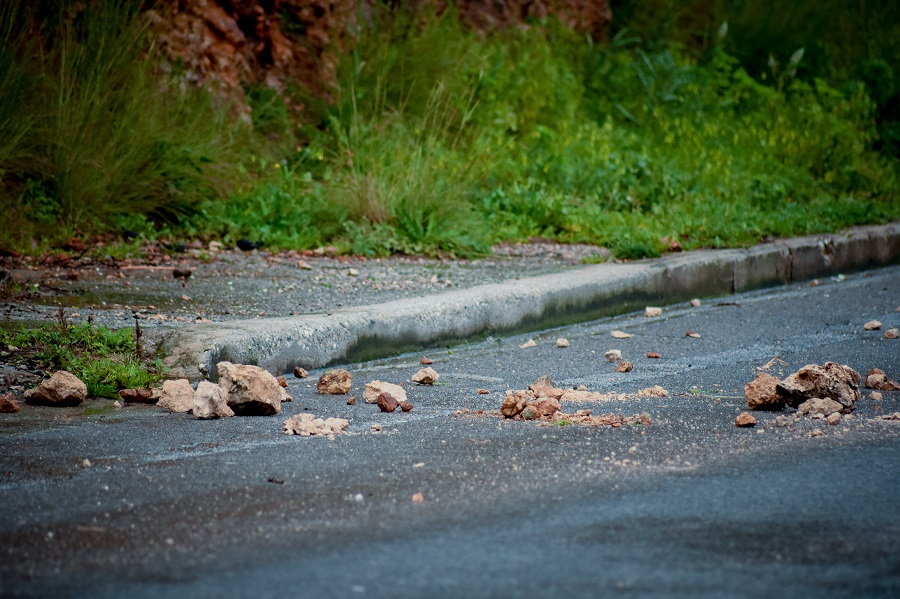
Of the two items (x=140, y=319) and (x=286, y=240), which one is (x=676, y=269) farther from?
(x=140, y=319)

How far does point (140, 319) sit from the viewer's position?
4.91 m

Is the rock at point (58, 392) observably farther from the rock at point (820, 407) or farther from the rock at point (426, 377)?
the rock at point (820, 407)

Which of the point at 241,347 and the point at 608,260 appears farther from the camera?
the point at 608,260

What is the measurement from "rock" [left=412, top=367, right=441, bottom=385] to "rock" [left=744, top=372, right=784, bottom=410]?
131cm

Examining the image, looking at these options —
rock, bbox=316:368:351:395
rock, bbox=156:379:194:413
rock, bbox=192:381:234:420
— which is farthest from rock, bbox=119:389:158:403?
rock, bbox=316:368:351:395

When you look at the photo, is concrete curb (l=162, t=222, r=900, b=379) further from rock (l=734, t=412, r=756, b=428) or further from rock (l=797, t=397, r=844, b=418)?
rock (l=797, t=397, r=844, b=418)

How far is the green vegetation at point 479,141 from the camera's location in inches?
297

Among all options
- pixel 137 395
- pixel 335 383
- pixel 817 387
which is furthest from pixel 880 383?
pixel 137 395

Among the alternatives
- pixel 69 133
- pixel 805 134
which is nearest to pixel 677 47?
pixel 805 134

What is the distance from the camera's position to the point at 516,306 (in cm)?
596

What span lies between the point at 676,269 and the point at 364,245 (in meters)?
2.14

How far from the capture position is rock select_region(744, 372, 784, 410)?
12.7 feet

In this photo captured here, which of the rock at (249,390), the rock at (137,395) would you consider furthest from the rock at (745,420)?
the rock at (137,395)

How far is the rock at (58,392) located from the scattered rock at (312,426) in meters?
0.88
